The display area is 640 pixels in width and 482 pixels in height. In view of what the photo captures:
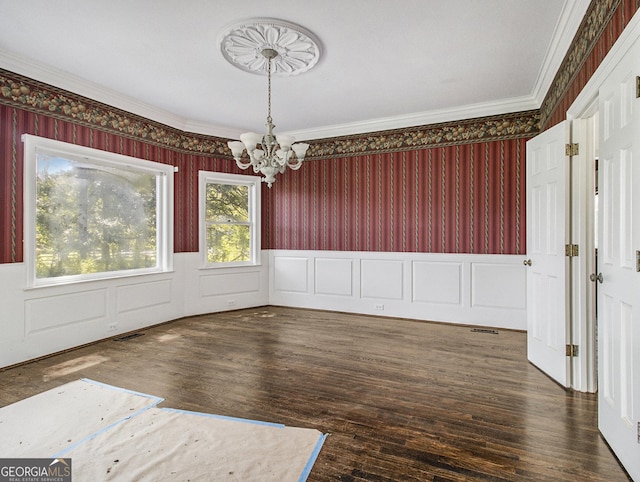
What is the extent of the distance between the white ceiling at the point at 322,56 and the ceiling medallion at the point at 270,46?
80 mm

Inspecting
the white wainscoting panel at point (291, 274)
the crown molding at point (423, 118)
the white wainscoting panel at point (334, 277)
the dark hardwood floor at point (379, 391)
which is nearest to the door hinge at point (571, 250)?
the dark hardwood floor at point (379, 391)

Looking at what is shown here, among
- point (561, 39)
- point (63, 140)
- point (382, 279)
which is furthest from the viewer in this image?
point (382, 279)

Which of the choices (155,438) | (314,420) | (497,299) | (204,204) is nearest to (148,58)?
(204,204)

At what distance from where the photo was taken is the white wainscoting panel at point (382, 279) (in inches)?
207

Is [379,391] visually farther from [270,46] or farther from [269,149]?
[270,46]

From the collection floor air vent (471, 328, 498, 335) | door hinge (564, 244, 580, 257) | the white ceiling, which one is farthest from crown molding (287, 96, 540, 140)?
floor air vent (471, 328, 498, 335)

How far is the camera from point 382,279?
5.37 metres

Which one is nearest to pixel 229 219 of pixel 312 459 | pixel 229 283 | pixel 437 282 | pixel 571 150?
pixel 229 283

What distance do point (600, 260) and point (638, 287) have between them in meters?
0.52

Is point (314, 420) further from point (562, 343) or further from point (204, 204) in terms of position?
point (204, 204)

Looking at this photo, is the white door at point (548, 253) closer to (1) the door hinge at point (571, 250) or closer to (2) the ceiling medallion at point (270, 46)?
(1) the door hinge at point (571, 250)

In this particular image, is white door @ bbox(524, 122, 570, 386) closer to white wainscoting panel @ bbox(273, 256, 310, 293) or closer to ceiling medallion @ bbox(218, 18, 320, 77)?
ceiling medallion @ bbox(218, 18, 320, 77)

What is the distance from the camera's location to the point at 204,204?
5484 mm

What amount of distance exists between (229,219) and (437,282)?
3329 millimetres
